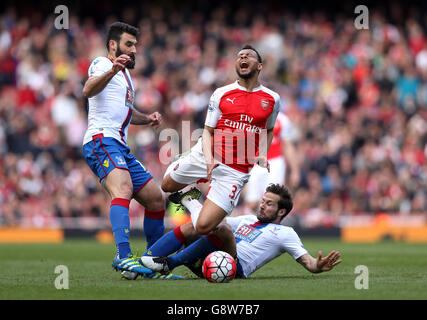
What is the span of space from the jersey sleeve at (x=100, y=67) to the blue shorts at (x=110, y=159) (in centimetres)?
65

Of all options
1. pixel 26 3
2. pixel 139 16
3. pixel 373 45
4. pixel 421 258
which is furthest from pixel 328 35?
pixel 421 258

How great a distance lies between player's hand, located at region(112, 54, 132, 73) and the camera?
768 centimetres

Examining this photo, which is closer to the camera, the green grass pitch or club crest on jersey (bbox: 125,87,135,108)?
the green grass pitch

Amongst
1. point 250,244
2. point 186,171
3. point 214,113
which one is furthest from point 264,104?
point 250,244

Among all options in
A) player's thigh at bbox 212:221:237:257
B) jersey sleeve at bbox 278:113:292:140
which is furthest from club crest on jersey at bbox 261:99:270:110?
jersey sleeve at bbox 278:113:292:140

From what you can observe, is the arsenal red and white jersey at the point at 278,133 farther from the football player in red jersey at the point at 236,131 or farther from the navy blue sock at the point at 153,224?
the navy blue sock at the point at 153,224

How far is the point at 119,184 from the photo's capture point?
25.6ft

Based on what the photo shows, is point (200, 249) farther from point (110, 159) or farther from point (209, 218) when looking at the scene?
point (110, 159)

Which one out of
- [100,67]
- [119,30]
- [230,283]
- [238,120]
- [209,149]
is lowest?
[230,283]

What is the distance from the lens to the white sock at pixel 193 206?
307 inches

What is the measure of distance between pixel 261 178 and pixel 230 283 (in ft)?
16.8

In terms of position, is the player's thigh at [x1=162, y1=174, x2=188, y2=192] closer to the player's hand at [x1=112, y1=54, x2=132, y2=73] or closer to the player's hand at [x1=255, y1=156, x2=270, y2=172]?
the player's hand at [x1=255, y1=156, x2=270, y2=172]

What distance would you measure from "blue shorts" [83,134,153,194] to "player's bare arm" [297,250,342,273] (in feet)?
6.35
